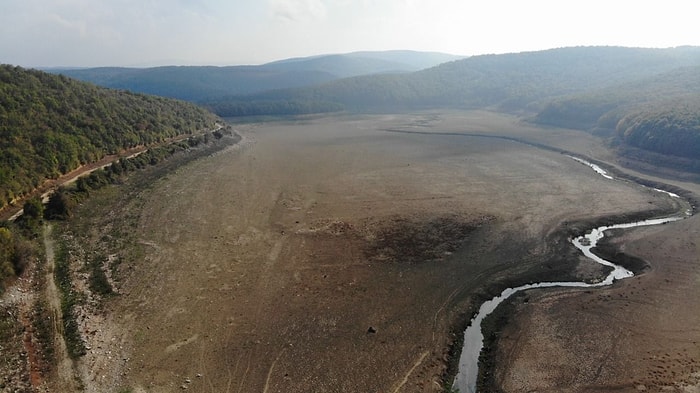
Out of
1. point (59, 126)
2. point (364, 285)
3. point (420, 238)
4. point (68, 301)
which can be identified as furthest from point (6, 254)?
point (59, 126)

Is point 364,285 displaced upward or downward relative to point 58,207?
downward

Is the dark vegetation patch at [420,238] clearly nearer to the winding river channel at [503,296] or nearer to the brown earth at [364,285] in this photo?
the brown earth at [364,285]

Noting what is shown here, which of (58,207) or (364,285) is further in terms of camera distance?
(58,207)

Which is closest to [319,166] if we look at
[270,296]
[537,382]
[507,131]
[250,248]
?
[250,248]

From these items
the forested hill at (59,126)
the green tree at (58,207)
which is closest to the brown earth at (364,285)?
the green tree at (58,207)

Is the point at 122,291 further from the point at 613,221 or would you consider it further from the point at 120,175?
the point at 613,221

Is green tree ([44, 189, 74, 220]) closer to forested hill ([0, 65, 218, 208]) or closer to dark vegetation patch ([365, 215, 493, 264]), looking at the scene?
forested hill ([0, 65, 218, 208])

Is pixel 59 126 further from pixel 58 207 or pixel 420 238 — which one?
pixel 420 238
